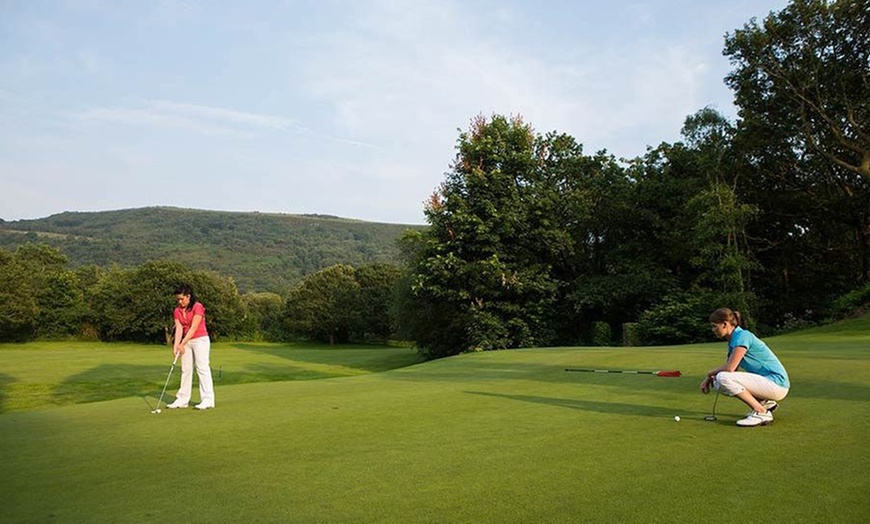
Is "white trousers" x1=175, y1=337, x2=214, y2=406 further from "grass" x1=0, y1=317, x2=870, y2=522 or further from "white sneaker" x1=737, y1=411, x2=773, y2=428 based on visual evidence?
"white sneaker" x1=737, y1=411, x2=773, y2=428

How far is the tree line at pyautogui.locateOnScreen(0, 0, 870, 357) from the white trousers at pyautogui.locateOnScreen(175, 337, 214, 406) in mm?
24339

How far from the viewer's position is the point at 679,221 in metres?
36.6

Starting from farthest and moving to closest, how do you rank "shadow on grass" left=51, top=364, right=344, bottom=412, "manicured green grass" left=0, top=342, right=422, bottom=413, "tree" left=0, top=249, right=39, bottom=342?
"tree" left=0, top=249, right=39, bottom=342, "shadow on grass" left=51, top=364, right=344, bottom=412, "manicured green grass" left=0, top=342, right=422, bottom=413

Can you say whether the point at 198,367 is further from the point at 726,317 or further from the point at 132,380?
the point at 132,380

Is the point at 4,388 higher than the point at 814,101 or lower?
lower

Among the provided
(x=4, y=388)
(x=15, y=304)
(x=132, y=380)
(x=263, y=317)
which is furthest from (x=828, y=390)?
(x=263, y=317)

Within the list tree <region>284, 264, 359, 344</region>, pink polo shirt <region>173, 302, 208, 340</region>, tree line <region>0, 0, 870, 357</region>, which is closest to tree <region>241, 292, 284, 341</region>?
tree <region>284, 264, 359, 344</region>

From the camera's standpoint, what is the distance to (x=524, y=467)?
5973mm

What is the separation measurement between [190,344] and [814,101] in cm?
3469

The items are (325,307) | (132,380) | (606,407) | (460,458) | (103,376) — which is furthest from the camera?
(325,307)

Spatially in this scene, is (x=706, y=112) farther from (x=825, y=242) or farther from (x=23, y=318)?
(x=23, y=318)

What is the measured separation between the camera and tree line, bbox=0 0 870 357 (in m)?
32.0

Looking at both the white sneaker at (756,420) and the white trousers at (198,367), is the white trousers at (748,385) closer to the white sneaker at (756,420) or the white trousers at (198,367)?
the white sneaker at (756,420)

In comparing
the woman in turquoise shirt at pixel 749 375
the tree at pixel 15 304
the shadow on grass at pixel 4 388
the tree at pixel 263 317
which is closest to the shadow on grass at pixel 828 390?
the woman in turquoise shirt at pixel 749 375
